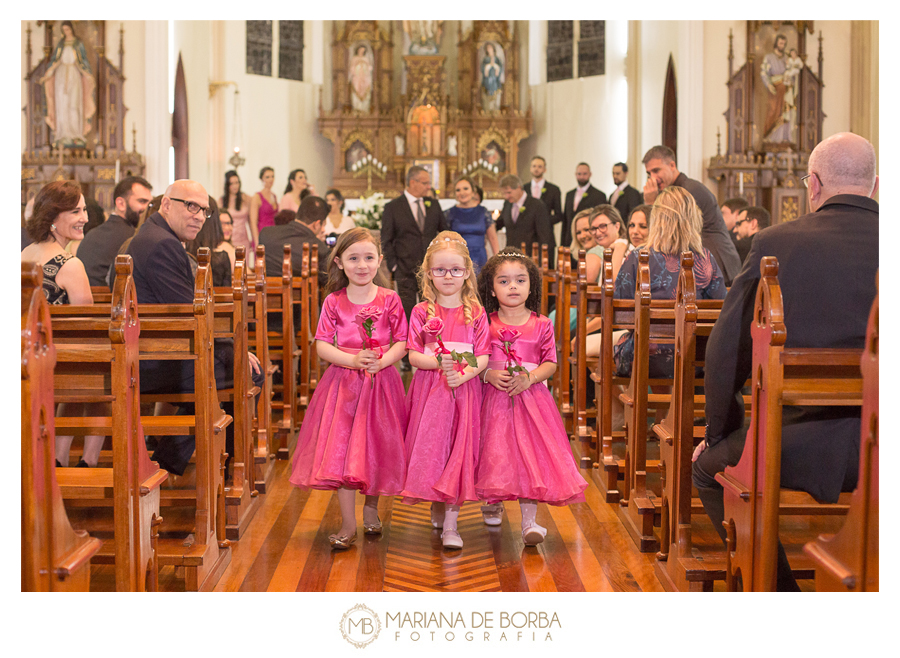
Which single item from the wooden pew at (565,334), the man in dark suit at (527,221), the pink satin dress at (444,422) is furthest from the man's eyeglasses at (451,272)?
the man in dark suit at (527,221)

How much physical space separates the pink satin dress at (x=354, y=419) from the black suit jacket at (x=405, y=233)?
4.24 metres

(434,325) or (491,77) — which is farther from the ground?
(491,77)

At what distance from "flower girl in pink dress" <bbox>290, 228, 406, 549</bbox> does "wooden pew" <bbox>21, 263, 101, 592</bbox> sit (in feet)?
4.15

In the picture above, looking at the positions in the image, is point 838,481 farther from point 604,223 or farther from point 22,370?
point 604,223

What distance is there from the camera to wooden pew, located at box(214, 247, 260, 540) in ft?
11.3

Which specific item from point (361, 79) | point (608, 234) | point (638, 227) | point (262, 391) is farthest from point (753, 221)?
point (361, 79)

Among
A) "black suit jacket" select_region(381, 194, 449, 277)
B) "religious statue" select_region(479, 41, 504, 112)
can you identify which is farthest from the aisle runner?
"religious statue" select_region(479, 41, 504, 112)

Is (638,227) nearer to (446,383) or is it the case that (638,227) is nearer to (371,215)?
(446,383)

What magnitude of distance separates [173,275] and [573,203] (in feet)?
24.1

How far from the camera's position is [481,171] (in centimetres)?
1395

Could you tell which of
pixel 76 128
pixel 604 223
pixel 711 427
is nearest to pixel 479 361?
pixel 711 427

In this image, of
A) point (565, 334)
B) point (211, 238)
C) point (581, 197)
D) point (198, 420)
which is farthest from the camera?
point (581, 197)

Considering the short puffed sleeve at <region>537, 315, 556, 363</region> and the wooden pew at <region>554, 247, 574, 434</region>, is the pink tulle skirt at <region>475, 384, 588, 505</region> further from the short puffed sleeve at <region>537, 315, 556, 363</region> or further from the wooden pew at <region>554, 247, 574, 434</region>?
the wooden pew at <region>554, 247, 574, 434</region>

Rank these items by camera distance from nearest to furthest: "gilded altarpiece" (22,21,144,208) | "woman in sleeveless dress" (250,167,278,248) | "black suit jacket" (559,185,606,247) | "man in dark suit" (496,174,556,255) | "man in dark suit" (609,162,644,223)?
"man in dark suit" (496,174,556,255) → "man in dark suit" (609,162,644,223) → "black suit jacket" (559,185,606,247) → "gilded altarpiece" (22,21,144,208) → "woman in sleeveless dress" (250,167,278,248)
